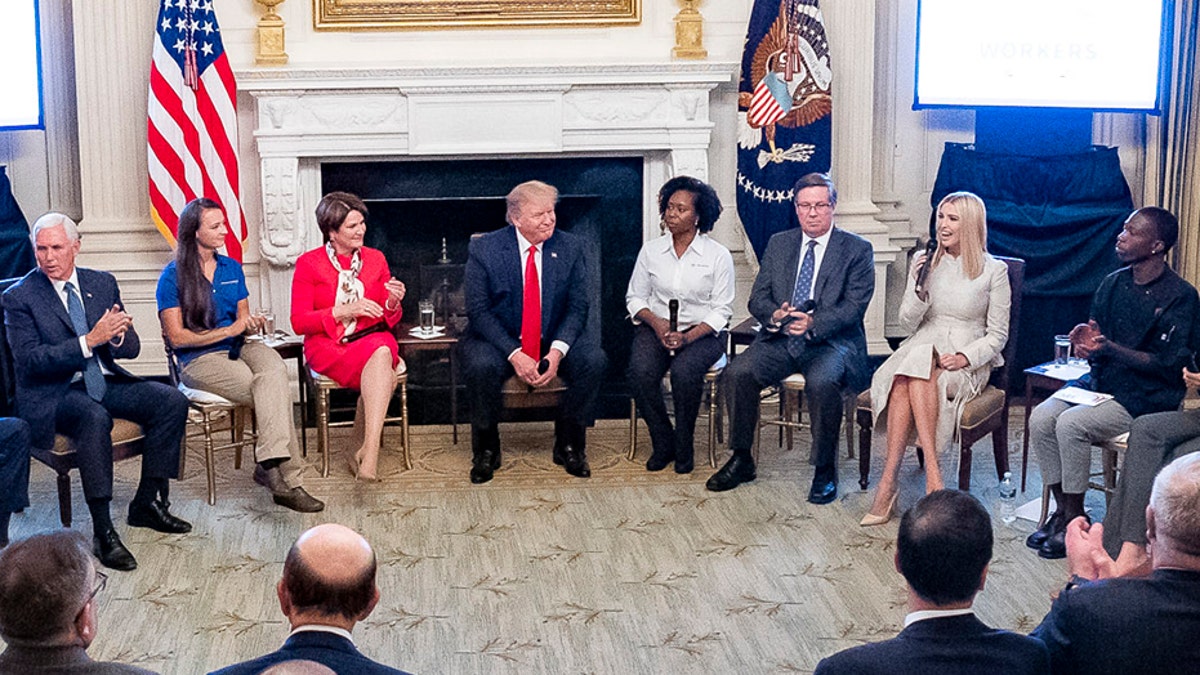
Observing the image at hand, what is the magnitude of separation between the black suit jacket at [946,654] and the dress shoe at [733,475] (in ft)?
11.2

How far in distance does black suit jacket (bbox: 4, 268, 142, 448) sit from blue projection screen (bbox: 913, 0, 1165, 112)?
4.33 metres

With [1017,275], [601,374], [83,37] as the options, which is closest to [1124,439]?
[1017,275]

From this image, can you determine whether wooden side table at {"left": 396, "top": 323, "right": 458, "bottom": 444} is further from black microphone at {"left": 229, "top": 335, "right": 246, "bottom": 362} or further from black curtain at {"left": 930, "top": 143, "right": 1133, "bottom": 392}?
black curtain at {"left": 930, "top": 143, "right": 1133, "bottom": 392}

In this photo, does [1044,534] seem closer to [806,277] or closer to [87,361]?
[806,277]

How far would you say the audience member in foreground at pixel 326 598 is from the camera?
2.62m

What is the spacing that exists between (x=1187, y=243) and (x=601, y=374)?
312 cm

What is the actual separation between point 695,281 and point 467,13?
193cm

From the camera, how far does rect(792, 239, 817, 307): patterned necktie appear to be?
6.29 meters

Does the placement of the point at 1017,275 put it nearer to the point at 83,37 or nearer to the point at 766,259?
the point at 766,259

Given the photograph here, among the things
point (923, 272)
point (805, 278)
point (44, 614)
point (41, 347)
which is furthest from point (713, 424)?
point (44, 614)

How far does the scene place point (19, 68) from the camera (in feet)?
22.5

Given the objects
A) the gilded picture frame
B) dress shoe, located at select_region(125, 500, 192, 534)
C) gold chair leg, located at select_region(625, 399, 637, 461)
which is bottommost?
dress shoe, located at select_region(125, 500, 192, 534)

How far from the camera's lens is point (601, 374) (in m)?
6.32

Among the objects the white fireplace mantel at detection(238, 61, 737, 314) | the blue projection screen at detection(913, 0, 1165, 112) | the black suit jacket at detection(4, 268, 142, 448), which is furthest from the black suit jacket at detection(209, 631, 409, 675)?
the blue projection screen at detection(913, 0, 1165, 112)
